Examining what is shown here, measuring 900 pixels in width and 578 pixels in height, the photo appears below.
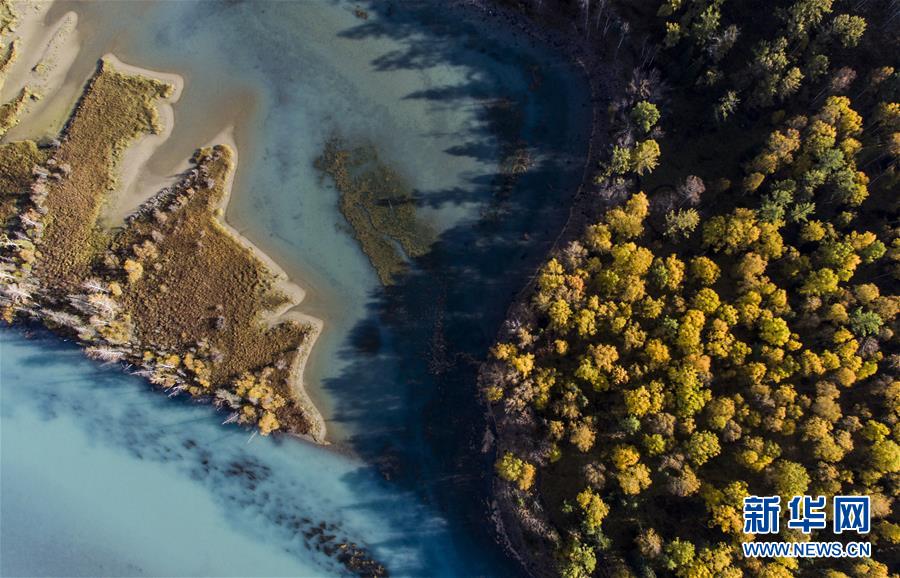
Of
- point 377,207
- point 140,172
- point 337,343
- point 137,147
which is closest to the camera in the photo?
point 337,343

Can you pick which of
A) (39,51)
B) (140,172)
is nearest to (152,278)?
(140,172)

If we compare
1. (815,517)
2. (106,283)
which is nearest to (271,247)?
(106,283)

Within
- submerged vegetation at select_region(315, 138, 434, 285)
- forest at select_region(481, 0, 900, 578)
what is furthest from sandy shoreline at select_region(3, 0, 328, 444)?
forest at select_region(481, 0, 900, 578)

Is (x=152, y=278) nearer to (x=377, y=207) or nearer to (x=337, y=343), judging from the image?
(x=337, y=343)

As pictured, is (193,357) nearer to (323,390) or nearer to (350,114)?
(323,390)

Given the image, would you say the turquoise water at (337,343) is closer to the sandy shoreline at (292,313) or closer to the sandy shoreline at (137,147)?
the sandy shoreline at (292,313)

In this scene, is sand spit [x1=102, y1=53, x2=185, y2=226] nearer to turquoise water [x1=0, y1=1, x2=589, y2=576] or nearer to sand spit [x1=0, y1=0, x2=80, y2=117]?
turquoise water [x1=0, y1=1, x2=589, y2=576]
